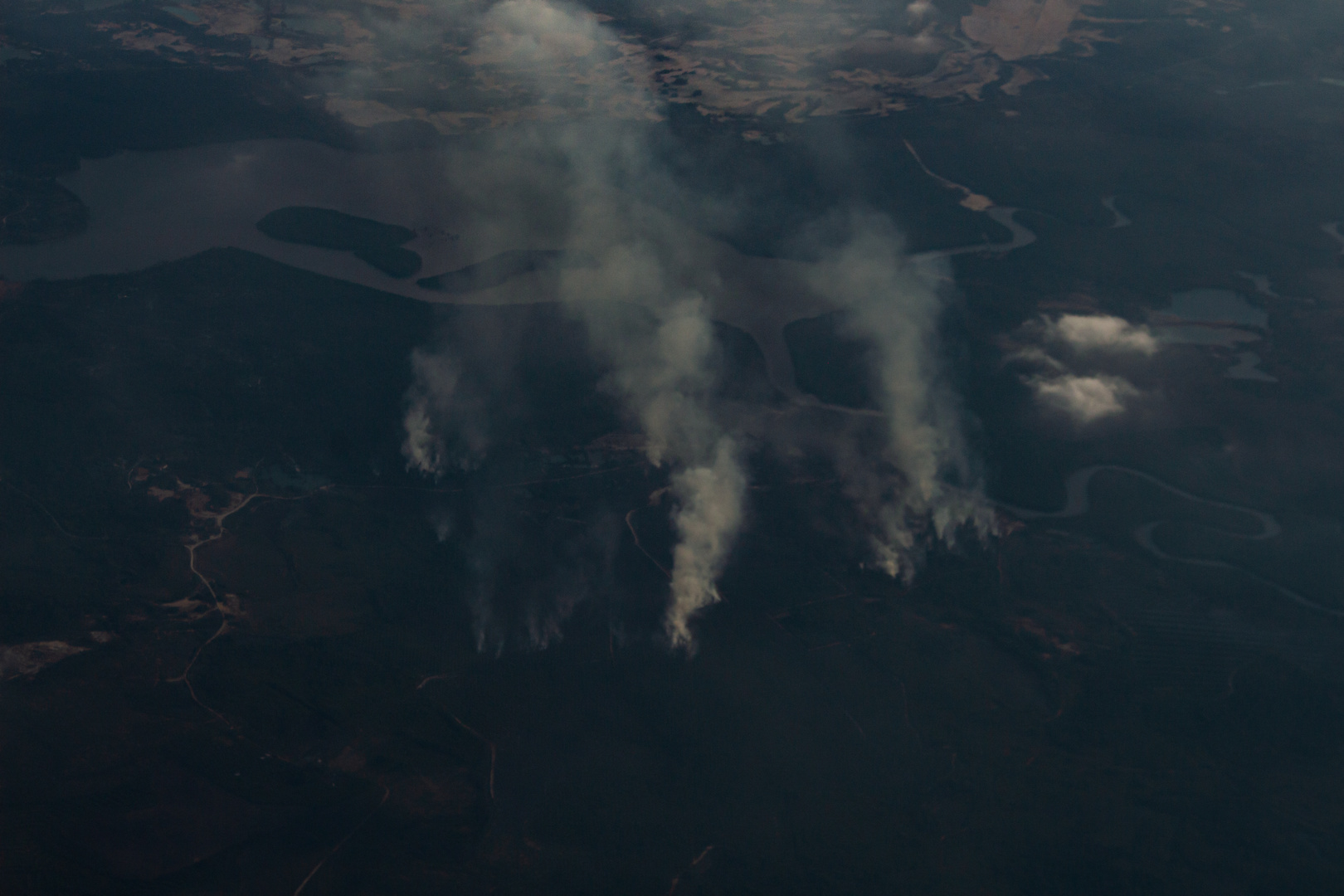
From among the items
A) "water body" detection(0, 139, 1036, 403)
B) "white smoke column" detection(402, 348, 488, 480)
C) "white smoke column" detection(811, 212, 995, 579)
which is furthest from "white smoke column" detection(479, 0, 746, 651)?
"white smoke column" detection(402, 348, 488, 480)

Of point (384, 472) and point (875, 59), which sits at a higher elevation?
point (875, 59)

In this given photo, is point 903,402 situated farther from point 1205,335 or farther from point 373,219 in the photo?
point 373,219

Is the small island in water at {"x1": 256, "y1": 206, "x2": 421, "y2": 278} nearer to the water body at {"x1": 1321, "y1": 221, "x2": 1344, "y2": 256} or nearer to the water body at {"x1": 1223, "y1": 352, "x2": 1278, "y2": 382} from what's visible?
the water body at {"x1": 1223, "y1": 352, "x2": 1278, "y2": 382}

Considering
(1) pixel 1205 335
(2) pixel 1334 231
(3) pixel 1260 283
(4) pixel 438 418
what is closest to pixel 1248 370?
(1) pixel 1205 335

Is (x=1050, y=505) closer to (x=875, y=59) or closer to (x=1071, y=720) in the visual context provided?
(x=1071, y=720)

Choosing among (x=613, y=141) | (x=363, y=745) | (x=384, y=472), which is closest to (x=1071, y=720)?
(x=363, y=745)

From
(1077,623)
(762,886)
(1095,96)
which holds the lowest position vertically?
(762,886)

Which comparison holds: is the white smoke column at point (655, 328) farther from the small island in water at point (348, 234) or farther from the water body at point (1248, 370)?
the water body at point (1248, 370)

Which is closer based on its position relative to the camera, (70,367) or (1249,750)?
(1249,750)
